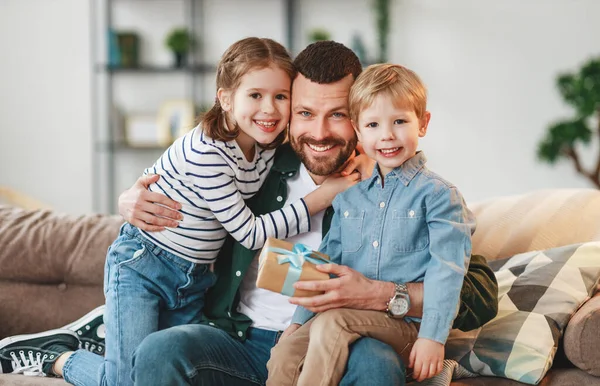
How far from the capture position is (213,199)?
1898 mm

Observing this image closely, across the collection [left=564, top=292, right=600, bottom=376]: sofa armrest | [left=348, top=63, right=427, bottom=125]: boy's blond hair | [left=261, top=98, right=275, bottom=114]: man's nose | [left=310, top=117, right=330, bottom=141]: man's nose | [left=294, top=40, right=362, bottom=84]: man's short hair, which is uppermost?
[left=294, top=40, right=362, bottom=84]: man's short hair

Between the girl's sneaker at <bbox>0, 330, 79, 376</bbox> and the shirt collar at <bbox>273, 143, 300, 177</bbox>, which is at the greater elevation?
the shirt collar at <bbox>273, 143, 300, 177</bbox>

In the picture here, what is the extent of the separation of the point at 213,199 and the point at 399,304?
1.90 feet

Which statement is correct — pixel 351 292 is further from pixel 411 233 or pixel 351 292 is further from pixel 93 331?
pixel 93 331

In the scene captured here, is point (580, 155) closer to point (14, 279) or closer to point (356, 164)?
point (356, 164)

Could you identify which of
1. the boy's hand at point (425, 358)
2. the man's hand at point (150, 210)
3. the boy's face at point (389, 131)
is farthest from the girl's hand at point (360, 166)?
the boy's hand at point (425, 358)

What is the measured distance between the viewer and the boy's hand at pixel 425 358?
4.98 feet

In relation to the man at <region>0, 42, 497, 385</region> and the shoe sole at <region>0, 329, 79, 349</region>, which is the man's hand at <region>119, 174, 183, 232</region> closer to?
the man at <region>0, 42, 497, 385</region>

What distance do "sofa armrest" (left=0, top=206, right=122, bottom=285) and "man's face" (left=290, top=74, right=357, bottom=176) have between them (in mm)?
824

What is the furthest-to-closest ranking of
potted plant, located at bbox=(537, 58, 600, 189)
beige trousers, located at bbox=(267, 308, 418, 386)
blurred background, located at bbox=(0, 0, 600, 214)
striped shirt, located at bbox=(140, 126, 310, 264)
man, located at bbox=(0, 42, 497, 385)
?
blurred background, located at bbox=(0, 0, 600, 214) → potted plant, located at bbox=(537, 58, 600, 189) → striped shirt, located at bbox=(140, 126, 310, 264) → man, located at bbox=(0, 42, 497, 385) → beige trousers, located at bbox=(267, 308, 418, 386)

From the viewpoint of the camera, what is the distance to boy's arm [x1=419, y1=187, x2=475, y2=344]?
154 cm

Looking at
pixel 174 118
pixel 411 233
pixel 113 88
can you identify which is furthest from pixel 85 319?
pixel 113 88

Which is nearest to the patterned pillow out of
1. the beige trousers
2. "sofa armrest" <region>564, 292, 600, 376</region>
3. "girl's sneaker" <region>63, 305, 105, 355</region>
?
"sofa armrest" <region>564, 292, 600, 376</region>

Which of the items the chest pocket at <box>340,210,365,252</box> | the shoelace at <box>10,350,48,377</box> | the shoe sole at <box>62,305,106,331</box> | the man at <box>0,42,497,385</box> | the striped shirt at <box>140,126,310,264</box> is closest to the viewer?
the man at <box>0,42,497,385</box>
